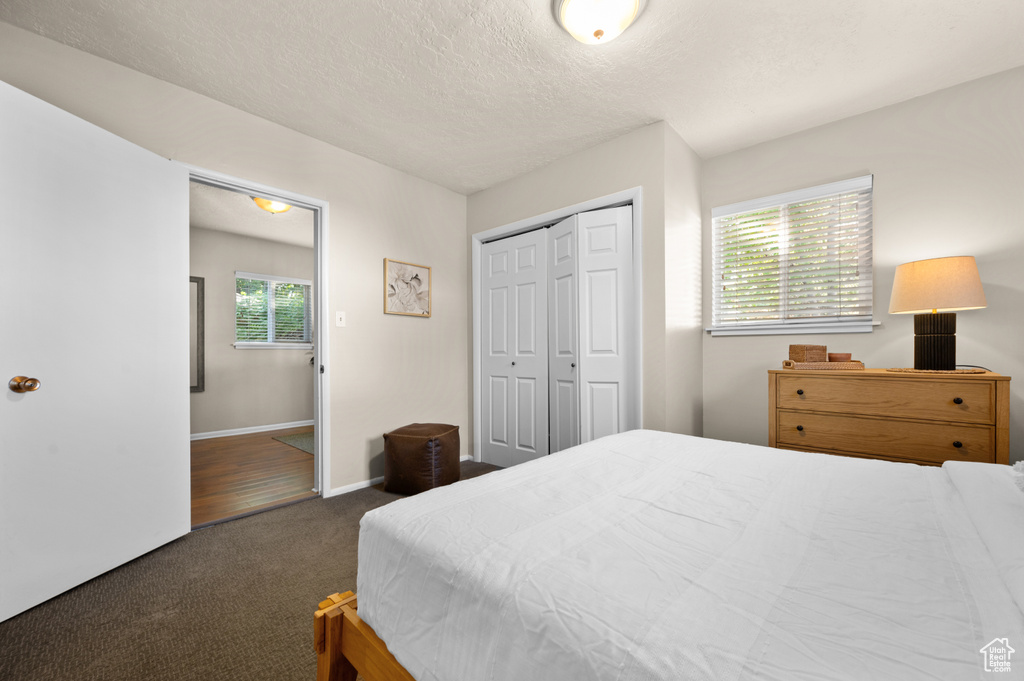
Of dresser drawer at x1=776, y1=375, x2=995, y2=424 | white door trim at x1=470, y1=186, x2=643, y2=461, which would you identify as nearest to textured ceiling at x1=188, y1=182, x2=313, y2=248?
white door trim at x1=470, y1=186, x2=643, y2=461

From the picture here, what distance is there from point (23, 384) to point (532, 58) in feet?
8.96

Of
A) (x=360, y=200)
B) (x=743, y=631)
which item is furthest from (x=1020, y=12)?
(x=360, y=200)

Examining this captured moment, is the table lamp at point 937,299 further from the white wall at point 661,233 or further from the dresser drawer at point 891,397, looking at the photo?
the white wall at point 661,233

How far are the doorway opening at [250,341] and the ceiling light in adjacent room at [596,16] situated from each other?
310 cm

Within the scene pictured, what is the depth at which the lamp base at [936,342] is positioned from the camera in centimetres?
213

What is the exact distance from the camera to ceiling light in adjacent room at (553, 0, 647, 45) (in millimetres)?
1804

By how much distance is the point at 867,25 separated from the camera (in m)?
1.96

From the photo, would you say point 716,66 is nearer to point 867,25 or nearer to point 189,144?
point 867,25

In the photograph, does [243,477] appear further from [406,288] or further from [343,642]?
[343,642]

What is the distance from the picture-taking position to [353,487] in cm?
318

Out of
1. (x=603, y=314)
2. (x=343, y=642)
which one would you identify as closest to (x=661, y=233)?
(x=603, y=314)

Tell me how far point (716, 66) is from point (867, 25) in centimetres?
64

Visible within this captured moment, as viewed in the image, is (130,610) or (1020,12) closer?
(130,610)

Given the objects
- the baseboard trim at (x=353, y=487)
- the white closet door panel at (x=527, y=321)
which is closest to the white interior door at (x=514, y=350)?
the white closet door panel at (x=527, y=321)
